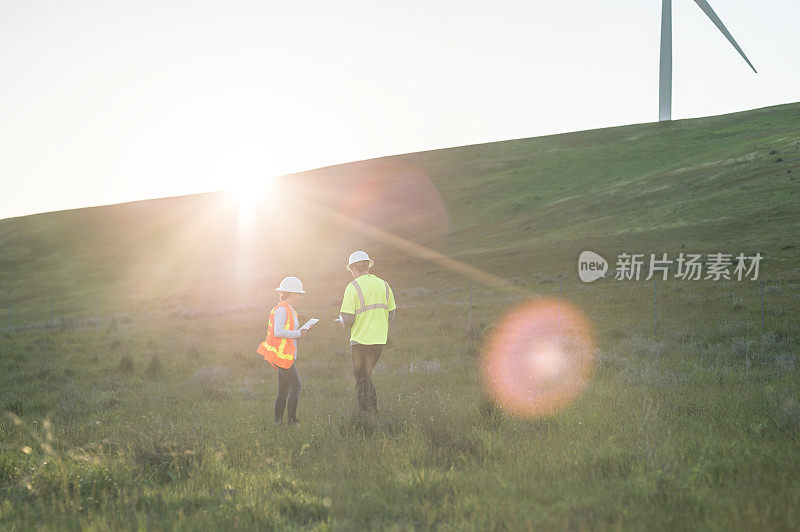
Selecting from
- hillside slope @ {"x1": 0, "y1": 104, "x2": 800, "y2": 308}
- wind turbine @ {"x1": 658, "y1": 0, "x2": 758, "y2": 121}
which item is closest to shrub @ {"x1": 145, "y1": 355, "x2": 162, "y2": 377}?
hillside slope @ {"x1": 0, "y1": 104, "x2": 800, "y2": 308}

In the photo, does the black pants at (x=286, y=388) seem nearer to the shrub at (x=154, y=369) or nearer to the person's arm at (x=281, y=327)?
the person's arm at (x=281, y=327)

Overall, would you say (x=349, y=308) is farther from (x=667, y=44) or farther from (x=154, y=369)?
(x=667, y=44)

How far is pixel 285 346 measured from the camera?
853cm

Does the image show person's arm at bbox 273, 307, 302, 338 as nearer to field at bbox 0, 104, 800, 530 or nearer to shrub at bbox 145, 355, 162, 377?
field at bbox 0, 104, 800, 530

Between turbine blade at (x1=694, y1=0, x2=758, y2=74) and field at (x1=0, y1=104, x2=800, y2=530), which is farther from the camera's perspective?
turbine blade at (x1=694, y1=0, x2=758, y2=74)

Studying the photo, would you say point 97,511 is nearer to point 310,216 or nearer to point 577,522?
point 577,522

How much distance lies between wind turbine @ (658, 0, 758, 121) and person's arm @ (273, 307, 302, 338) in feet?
180

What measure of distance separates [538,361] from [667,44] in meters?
53.5

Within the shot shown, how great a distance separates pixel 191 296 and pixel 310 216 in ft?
118

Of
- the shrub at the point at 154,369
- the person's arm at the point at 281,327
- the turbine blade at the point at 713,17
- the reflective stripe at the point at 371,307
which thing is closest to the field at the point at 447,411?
the shrub at the point at 154,369

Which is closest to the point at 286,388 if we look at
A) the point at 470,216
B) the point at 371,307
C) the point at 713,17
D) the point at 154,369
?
the point at 371,307

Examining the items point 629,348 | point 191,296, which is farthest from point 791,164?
point 191,296

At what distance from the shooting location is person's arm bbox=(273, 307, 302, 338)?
833 cm

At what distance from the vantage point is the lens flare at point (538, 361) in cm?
876
